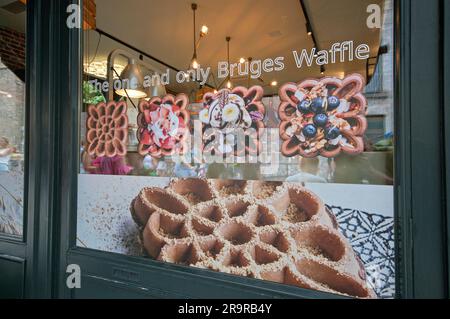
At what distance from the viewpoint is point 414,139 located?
949mm

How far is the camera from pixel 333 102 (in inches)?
42.4

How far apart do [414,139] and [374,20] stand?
17.1 inches

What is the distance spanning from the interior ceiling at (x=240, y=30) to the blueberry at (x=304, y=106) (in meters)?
0.10

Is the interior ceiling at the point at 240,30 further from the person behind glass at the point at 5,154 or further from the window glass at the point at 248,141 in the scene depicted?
the person behind glass at the point at 5,154

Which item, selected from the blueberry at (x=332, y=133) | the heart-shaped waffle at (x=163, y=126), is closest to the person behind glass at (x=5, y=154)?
the heart-shaped waffle at (x=163, y=126)

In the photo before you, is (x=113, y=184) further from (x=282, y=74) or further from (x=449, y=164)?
(x=449, y=164)

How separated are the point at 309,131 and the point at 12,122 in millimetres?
1653

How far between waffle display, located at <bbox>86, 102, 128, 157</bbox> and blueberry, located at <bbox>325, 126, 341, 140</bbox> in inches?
36.1

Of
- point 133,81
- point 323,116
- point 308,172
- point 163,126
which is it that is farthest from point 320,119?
point 133,81

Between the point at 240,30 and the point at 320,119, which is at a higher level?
the point at 240,30

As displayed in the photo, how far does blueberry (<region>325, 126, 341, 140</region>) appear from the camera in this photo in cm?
107

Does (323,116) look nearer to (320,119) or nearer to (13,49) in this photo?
(320,119)

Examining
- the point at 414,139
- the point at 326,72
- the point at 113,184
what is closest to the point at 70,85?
the point at 113,184

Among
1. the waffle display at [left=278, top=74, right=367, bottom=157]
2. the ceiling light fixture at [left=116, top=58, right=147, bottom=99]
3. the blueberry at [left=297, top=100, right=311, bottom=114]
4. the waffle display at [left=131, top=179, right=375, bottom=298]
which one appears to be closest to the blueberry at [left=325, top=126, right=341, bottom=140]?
the waffle display at [left=278, top=74, right=367, bottom=157]
